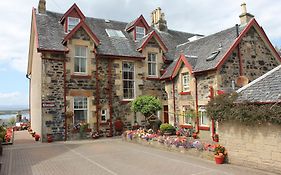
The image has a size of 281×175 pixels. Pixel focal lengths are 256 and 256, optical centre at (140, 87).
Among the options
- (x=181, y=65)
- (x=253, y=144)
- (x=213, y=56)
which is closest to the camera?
(x=253, y=144)

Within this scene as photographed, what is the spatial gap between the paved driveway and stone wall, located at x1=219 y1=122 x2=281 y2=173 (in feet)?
1.35

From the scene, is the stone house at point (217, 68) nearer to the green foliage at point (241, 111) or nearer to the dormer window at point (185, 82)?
the dormer window at point (185, 82)

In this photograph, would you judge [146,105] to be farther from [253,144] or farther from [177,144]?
[253,144]

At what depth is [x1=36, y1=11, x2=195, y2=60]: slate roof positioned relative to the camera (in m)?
19.3

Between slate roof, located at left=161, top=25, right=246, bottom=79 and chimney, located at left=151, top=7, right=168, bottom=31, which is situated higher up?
chimney, located at left=151, top=7, right=168, bottom=31

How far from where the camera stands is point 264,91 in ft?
31.9

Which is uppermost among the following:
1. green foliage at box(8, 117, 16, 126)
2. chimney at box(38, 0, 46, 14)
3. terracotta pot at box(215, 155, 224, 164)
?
chimney at box(38, 0, 46, 14)

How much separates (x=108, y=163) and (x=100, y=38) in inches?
536

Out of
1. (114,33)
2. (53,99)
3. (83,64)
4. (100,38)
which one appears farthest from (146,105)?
(114,33)

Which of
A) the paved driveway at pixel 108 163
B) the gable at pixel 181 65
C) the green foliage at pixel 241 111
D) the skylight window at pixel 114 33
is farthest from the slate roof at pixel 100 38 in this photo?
the green foliage at pixel 241 111

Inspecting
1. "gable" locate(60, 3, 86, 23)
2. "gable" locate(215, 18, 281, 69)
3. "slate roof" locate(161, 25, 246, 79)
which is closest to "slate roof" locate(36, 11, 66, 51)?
"gable" locate(60, 3, 86, 23)

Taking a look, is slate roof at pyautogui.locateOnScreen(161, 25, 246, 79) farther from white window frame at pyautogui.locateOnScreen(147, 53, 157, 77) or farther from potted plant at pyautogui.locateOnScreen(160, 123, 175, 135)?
potted plant at pyautogui.locateOnScreen(160, 123, 175, 135)

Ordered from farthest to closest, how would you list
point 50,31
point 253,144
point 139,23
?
1. point 139,23
2. point 50,31
3. point 253,144

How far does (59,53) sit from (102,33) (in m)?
5.44
